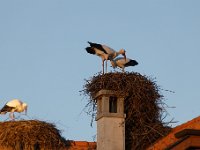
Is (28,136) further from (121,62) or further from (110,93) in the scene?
(121,62)

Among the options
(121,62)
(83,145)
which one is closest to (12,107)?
(83,145)

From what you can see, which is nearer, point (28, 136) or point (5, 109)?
point (28, 136)

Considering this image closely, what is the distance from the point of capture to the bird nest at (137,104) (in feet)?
47.1

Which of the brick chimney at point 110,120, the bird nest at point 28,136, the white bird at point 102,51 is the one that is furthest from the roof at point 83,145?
the white bird at point 102,51

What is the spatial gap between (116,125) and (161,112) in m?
1.56

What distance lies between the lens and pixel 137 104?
14359 millimetres

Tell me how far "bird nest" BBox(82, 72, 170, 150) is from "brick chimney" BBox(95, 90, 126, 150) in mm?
278

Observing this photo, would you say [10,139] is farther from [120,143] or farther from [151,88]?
[151,88]

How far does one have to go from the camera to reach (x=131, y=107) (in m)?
14.5

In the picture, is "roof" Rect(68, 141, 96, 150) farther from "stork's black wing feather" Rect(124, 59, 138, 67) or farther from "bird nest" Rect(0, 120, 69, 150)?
"stork's black wing feather" Rect(124, 59, 138, 67)

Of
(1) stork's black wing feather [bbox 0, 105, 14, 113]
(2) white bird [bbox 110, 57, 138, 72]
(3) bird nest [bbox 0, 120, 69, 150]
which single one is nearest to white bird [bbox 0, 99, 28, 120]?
(1) stork's black wing feather [bbox 0, 105, 14, 113]

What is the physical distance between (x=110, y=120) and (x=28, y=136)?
1.94m

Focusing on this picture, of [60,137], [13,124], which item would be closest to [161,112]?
[60,137]

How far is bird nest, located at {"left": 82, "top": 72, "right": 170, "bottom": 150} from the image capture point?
565 inches
